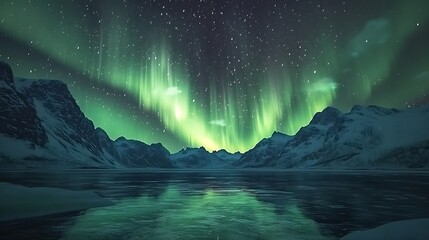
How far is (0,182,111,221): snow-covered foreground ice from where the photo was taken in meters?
24.2

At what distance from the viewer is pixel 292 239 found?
1675cm

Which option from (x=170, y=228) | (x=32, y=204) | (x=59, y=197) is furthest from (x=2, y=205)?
(x=170, y=228)

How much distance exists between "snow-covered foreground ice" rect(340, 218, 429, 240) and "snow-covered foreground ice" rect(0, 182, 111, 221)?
21.7 m

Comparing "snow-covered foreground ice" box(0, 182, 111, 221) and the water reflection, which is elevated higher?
"snow-covered foreground ice" box(0, 182, 111, 221)

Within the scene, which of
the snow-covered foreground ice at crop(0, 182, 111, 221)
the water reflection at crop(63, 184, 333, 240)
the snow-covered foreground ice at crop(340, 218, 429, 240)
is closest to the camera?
the snow-covered foreground ice at crop(340, 218, 429, 240)

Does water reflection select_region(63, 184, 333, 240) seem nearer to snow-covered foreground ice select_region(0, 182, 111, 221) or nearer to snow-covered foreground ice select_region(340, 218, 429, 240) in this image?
snow-covered foreground ice select_region(340, 218, 429, 240)

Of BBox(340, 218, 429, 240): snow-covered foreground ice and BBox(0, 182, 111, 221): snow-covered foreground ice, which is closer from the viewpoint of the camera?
BBox(340, 218, 429, 240): snow-covered foreground ice

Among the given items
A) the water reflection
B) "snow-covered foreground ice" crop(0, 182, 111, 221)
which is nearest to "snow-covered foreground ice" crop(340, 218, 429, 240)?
the water reflection

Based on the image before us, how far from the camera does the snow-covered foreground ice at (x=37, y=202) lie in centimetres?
2419

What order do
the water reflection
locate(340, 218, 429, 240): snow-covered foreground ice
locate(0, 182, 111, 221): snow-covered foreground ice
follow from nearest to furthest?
locate(340, 218, 429, 240): snow-covered foreground ice → the water reflection → locate(0, 182, 111, 221): snow-covered foreground ice

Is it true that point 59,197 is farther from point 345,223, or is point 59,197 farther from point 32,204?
point 345,223

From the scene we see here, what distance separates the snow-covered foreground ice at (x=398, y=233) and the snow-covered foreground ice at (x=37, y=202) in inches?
856

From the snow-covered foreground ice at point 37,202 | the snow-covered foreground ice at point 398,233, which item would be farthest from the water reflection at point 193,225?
the snow-covered foreground ice at point 37,202

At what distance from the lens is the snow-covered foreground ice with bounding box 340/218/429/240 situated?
15.6 meters
